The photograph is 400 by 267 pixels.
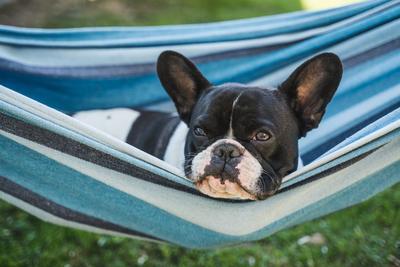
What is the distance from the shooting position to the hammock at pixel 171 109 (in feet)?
6.15

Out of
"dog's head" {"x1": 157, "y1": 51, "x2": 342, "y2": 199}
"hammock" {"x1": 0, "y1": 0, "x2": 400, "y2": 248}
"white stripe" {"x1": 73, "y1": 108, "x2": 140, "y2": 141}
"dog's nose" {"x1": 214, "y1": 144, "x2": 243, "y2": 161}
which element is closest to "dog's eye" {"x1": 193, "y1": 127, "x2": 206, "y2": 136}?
"dog's head" {"x1": 157, "y1": 51, "x2": 342, "y2": 199}

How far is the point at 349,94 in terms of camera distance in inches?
105

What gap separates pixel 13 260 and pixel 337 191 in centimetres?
145

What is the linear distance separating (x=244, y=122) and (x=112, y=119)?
35.5 inches

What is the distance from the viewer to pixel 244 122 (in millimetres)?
2158

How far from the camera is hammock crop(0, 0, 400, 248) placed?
1875 mm

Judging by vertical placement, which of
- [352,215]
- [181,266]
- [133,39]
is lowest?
[181,266]

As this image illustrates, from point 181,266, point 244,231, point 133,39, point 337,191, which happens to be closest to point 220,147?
point 244,231

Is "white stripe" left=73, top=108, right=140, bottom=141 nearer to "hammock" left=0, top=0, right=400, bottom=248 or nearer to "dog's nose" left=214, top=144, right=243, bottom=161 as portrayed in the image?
"hammock" left=0, top=0, right=400, bottom=248

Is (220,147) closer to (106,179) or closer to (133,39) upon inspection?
(106,179)

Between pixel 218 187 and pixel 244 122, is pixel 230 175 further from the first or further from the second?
pixel 244 122

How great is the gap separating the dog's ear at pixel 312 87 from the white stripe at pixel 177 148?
1.74 ft

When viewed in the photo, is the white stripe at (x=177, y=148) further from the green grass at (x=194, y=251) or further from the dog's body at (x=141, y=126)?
the green grass at (x=194, y=251)

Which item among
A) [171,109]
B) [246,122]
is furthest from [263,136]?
[171,109]
